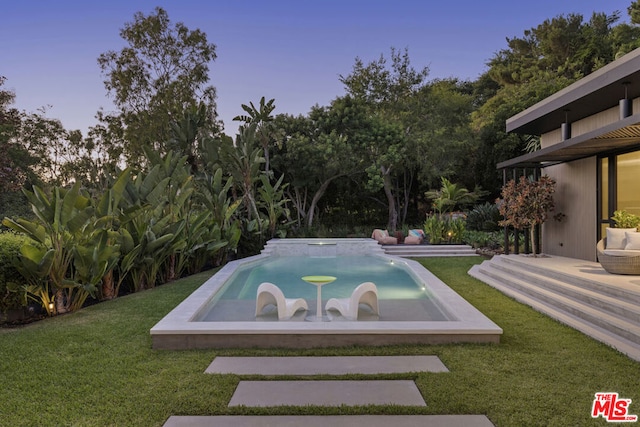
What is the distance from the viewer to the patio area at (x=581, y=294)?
189 inches

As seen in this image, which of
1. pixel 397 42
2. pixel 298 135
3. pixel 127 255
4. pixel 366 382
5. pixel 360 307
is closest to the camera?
pixel 366 382

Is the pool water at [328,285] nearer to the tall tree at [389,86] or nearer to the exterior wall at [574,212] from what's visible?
the exterior wall at [574,212]

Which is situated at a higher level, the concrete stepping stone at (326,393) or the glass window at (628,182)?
the glass window at (628,182)

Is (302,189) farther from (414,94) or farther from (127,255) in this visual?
(127,255)

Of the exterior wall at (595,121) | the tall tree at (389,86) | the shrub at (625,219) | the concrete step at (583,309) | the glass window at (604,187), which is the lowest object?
the concrete step at (583,309)

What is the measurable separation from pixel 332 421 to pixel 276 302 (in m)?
2.96

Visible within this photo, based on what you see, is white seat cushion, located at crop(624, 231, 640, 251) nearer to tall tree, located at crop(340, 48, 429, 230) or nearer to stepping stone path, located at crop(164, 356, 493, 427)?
stepping stone path, located at crop(164, 356, 493, 427)

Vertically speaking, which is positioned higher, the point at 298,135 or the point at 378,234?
the point at 298,135

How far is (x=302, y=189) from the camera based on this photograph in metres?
21.4

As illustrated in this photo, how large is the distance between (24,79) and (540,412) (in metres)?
24.9

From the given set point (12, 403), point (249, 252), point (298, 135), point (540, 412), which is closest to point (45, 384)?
point (12, 403)

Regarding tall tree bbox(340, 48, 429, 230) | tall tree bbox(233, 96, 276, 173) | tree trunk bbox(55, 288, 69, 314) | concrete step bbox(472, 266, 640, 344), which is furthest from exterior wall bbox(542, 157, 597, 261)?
tall tree bbox(340, 48, 429, 230)

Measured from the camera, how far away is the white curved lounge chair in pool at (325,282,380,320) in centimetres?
567

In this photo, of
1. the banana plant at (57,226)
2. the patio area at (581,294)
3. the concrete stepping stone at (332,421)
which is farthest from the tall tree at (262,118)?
the concrete stepping stone at (332,421)
